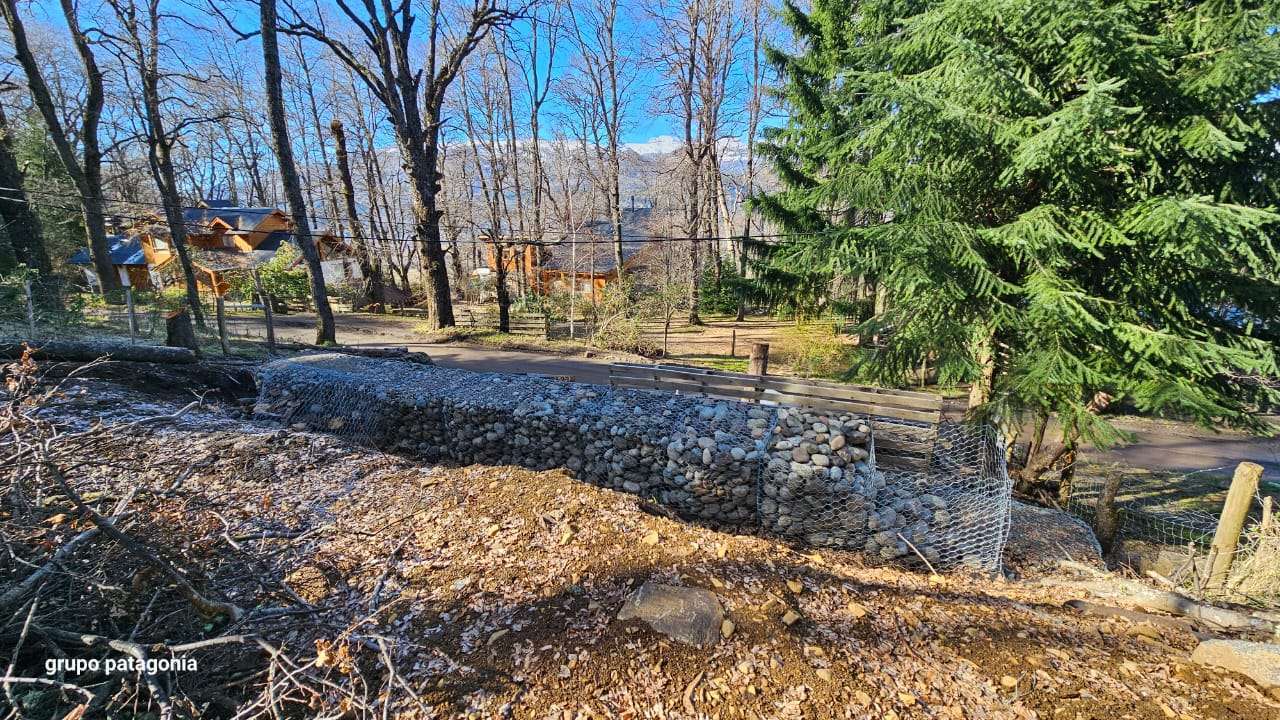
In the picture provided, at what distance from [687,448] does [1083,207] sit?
4784 millimetres

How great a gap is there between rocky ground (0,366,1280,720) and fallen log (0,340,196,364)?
148 inches

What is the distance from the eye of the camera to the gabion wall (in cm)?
Result: 484

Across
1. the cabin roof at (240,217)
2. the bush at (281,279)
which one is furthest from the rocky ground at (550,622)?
the cabin roof at (240,217)

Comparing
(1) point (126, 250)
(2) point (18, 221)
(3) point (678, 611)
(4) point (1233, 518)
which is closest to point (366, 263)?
(2) point (18, 221)

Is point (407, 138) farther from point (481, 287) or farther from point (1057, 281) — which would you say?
point (1057, 281)

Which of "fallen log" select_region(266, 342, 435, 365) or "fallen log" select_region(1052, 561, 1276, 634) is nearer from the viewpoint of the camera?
"fallen log" select_region(1052, 561, 1276, 634)

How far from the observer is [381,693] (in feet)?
6.40

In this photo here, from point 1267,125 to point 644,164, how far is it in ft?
77.6

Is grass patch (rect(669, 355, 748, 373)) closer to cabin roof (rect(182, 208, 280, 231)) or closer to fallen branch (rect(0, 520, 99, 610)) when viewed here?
fallen branch (rect(0, 520, 99, 610))

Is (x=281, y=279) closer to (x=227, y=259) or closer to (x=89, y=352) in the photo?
(x=227, y=259)

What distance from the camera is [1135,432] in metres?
6.34

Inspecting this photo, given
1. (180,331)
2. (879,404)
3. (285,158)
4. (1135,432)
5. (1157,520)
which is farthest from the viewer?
(285,158)

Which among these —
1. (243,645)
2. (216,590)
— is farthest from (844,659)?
(216,590)

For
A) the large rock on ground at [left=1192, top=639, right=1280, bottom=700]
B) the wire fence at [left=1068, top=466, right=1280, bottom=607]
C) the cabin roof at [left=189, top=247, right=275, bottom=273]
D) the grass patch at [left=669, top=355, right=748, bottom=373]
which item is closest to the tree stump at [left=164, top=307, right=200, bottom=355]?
the grass patch at [left=669, top=355, right=748, bottom=373]
